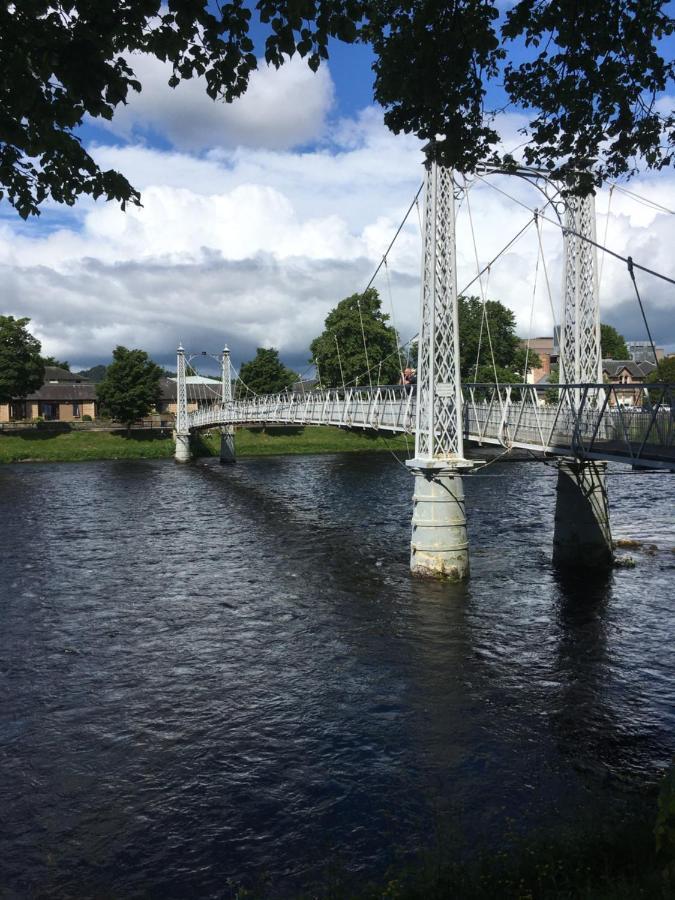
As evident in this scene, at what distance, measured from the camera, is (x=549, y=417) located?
20891 mm

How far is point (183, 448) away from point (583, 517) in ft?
163

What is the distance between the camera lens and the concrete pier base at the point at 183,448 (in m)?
66.8

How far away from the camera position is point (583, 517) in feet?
71.9

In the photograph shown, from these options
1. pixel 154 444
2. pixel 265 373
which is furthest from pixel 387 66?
pixel 265 373

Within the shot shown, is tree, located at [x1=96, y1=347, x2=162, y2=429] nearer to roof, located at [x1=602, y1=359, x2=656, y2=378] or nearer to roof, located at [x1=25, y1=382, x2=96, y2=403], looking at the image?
roof, located at [x1=25, y1=382, x2=96, y2=403]

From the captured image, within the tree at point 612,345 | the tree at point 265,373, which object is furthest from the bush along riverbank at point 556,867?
the tree at point 612,345

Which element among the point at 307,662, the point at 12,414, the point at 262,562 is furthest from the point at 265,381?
the point at 307,662

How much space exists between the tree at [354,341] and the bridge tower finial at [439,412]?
44.2m

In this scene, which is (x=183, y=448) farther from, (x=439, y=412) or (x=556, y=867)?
(x=556, y=867)

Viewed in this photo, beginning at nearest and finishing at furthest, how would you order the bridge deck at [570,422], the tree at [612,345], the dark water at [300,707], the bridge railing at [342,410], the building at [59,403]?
the dark water at [300,707], the bridge deck at [570,422], the bridge railing at [342,410], the building at [59,403], the tree at [612,345]

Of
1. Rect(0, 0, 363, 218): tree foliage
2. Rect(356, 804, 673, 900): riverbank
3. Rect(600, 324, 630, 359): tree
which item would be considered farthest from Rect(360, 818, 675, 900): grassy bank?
Rect(600, 324, 630, 359): tree

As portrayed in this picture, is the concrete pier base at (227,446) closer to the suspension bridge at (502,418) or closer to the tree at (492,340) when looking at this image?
the tree at (492,340)

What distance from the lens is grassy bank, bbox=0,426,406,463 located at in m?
64.4

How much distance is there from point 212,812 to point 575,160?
386 inches
